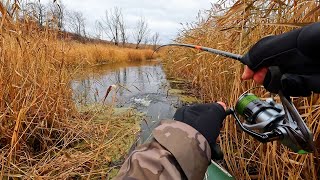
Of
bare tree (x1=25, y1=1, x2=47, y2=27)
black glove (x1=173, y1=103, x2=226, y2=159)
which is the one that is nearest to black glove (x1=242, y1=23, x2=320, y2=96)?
black glove (x1=173, y1=103, x2=226, y2=159)

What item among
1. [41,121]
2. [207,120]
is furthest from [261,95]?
[41,121]

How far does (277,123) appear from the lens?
31.9 inches

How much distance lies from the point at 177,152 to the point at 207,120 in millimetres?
136

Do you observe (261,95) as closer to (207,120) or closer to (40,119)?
(207,120)

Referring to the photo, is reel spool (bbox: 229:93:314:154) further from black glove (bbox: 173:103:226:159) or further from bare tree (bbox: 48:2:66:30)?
bare tree (bbox: 48:2:66:30)

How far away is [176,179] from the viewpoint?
0.67 meters

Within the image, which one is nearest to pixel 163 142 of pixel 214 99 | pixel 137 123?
pixel 214 99

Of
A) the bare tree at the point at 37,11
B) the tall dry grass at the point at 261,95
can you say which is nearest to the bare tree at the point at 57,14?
the bare tree at the point at 37,11

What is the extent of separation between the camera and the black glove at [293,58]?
585 millimetres

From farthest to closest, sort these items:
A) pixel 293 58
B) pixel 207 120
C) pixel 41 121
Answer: pixel 41 121
pixel 207 120
pixel 293 58

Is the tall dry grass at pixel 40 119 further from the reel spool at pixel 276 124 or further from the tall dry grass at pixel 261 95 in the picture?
the reel spool at pixel 276 124

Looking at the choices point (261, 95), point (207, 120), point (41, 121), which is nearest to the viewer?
point (207, 120)

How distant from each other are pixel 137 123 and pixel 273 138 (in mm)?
2258

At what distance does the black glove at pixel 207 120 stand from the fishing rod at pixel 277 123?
0.29 feet
